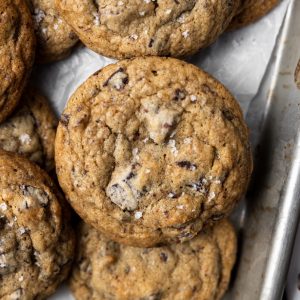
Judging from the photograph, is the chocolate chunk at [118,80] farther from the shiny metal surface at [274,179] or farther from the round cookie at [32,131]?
the shiny metal surface at [274,179]

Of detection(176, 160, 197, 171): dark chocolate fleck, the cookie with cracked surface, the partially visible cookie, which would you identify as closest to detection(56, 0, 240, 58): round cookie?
the cookie with cracked surface

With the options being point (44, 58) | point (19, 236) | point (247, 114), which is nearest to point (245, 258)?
point (247, 114)

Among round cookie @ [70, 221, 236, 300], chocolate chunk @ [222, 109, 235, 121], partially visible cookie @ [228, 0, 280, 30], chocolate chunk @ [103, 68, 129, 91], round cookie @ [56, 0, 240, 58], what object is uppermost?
round cookie @ [56, 0, 240, 58]

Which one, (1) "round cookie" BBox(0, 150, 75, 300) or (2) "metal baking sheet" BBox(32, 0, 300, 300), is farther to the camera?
(2) "metal baking sheet" BBox(32, 0, 300, 300)


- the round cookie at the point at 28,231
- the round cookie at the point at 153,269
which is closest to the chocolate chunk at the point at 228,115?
the round cookie at the point at 153,269

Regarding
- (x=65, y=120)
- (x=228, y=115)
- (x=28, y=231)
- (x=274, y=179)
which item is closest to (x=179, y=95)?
(x=228, y=115)

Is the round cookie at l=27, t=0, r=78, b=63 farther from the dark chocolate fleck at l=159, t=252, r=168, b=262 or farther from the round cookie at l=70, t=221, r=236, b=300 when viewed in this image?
the dark chocolate fleck at l=159, t=252, r=168, b=262

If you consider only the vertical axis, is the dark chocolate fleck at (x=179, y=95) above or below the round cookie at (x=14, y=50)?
below
